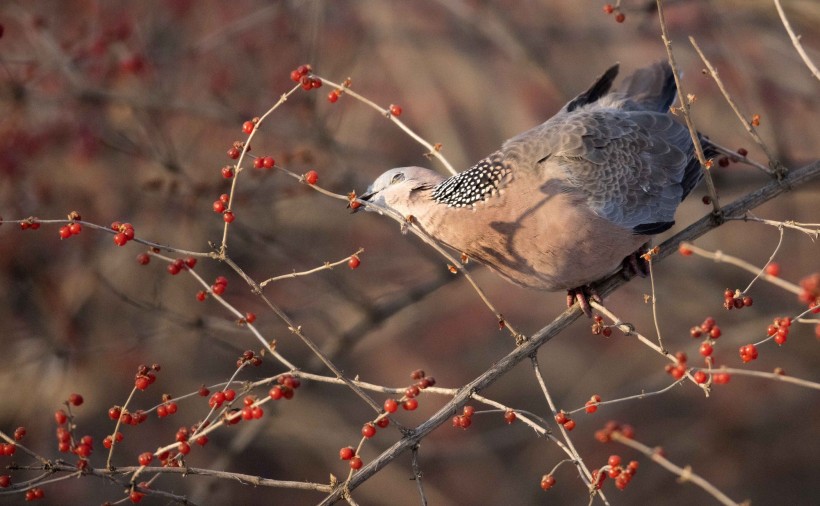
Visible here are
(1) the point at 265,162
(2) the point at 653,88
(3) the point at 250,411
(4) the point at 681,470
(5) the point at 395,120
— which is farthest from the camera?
(2) the point at 653,88

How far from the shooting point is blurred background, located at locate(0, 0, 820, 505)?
562cm

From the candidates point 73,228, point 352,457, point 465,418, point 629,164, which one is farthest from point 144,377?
point 629,164

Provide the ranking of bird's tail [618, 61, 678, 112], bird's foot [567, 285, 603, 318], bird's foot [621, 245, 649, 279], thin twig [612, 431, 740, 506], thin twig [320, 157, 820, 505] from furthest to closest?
bird's tail [618, 61, 678, 112] → bird's foot [621, 245, 649, 279] → bird's foot [567, 285, 603, 318] → thin twig [320, 157, 820, 505] → thin twig [612, 431, 740, 506]

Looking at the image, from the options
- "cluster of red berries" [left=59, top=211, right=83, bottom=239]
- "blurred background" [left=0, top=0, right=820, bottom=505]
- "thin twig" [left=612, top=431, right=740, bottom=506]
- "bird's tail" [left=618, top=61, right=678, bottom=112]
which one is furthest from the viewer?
"blurred background" [left=0, top=0, right=820, bottom=505]

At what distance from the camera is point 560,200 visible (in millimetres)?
3805

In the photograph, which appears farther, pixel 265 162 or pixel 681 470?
pixel 265 162

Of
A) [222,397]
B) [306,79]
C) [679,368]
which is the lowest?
[679,368]

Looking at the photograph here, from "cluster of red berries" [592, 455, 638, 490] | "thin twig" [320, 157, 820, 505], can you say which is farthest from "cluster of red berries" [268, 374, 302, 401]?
"cluster of red berries" [592, 455, 638, 490]

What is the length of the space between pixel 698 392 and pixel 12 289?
685 centimetres

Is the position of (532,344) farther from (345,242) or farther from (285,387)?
(345,242)

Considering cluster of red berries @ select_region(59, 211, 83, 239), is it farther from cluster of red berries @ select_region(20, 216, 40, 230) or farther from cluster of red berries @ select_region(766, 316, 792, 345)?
cluster of red berries @ select_region(766, 316, 792, 345)

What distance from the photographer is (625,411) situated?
908 centimetres

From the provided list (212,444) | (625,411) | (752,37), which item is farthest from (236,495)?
(752,37)

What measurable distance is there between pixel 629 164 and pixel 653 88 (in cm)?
91
